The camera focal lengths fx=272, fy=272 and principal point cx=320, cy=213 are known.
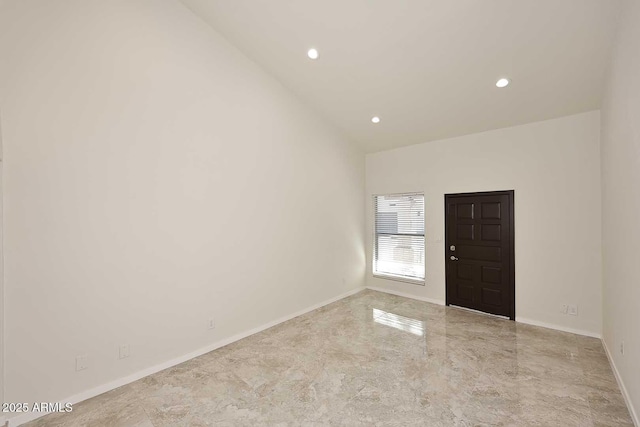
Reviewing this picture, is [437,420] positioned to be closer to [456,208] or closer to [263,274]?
[263,274]

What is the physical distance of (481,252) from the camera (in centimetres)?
450

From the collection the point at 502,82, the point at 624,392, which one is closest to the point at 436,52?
the point at 502,82

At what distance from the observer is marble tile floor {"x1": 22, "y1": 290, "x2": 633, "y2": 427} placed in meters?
2.14

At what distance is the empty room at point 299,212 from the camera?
2172 millimetres

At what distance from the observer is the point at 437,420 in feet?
6.89

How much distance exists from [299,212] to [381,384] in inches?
105

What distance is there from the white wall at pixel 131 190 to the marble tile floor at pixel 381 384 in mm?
482

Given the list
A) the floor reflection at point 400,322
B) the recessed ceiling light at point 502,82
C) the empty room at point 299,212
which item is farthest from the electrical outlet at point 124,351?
the recessed ceiling light at point 502,82

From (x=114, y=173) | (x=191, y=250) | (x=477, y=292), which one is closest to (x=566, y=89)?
(x=477, y=292)

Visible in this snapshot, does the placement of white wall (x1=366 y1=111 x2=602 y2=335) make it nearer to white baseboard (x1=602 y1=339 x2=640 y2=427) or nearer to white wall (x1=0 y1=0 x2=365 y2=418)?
white baseboard (x1=602 y1=339 x2=640 y2=427)

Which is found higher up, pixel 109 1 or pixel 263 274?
pixel 109 1

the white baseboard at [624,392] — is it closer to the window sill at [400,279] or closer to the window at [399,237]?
the window sill at [400,279]

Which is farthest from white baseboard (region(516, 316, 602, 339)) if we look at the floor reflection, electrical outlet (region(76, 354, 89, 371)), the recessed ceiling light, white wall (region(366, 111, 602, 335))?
electrical outlet (region(76, 354, 89, 371))

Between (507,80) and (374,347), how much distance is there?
3.59 meters
